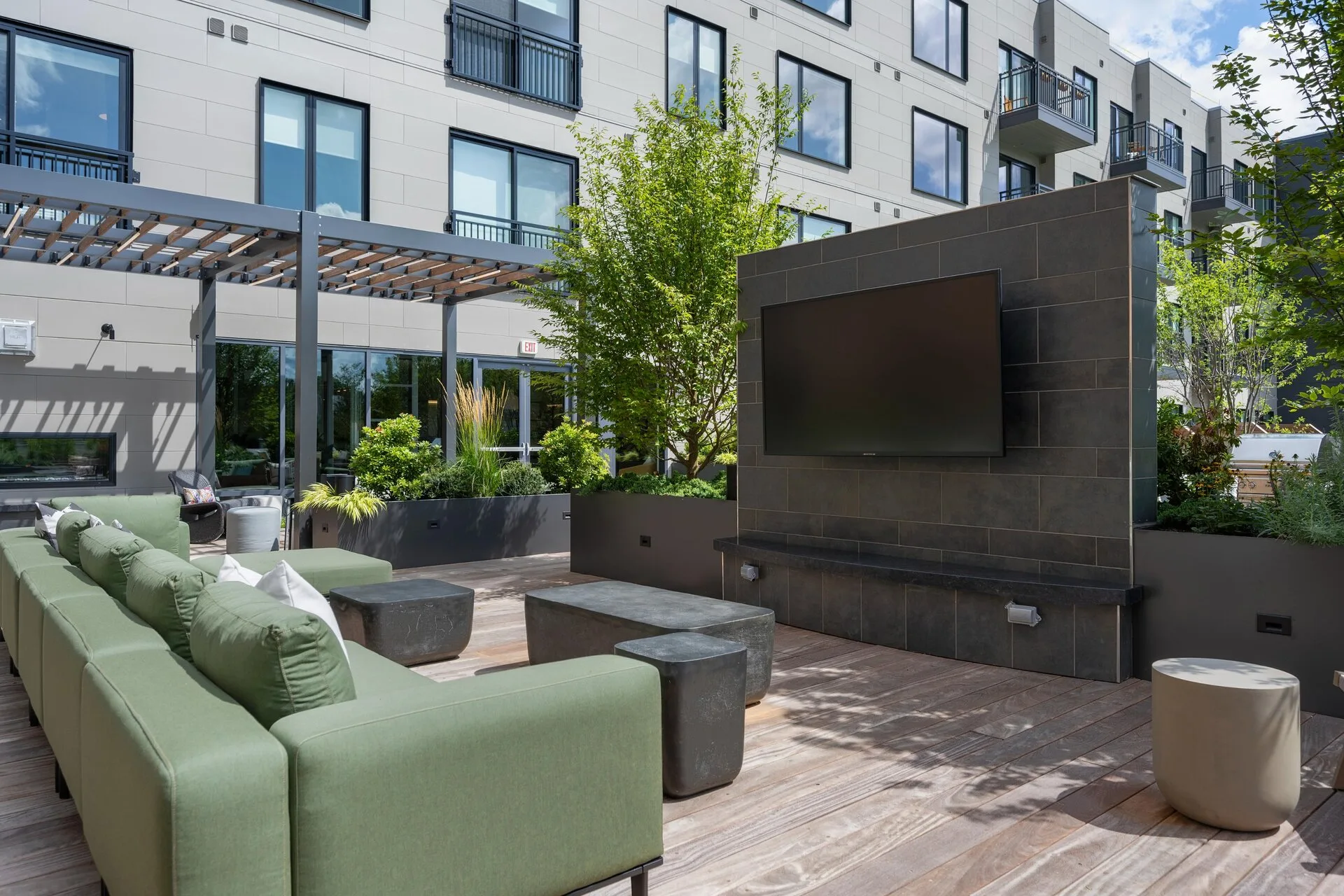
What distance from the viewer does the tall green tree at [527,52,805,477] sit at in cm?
704

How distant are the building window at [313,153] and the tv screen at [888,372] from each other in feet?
20.0

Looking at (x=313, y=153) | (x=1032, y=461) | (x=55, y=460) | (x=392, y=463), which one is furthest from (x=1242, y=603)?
(x=55, y=460)

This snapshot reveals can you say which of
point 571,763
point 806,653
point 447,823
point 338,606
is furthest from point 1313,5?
point 338,606

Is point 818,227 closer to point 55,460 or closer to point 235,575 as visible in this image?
point 55,460

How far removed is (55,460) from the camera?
8.70 meters

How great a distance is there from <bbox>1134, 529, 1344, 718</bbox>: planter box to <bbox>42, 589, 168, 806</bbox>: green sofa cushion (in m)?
4.23

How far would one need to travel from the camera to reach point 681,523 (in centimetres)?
700

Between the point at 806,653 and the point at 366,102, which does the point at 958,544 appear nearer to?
the point at 806,653

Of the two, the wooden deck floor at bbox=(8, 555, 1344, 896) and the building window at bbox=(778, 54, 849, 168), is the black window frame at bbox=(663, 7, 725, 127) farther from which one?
the wooden deck floor at bbox=(8, 555, 1344, 896)

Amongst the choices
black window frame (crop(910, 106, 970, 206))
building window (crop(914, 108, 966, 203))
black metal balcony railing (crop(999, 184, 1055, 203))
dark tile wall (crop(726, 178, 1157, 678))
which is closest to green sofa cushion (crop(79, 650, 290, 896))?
dark tile wall (crop(726, 178, 1157, 678))

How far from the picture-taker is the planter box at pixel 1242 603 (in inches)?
153

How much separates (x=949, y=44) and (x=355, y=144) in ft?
34.7

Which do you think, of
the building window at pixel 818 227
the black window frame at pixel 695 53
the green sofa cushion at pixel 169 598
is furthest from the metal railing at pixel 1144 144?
the green sofa cushion at pixel 169 598

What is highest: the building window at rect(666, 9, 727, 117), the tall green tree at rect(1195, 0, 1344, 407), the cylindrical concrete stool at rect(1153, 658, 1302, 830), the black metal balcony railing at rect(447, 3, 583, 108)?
the building window at rect(666, 9, 727, 117)
